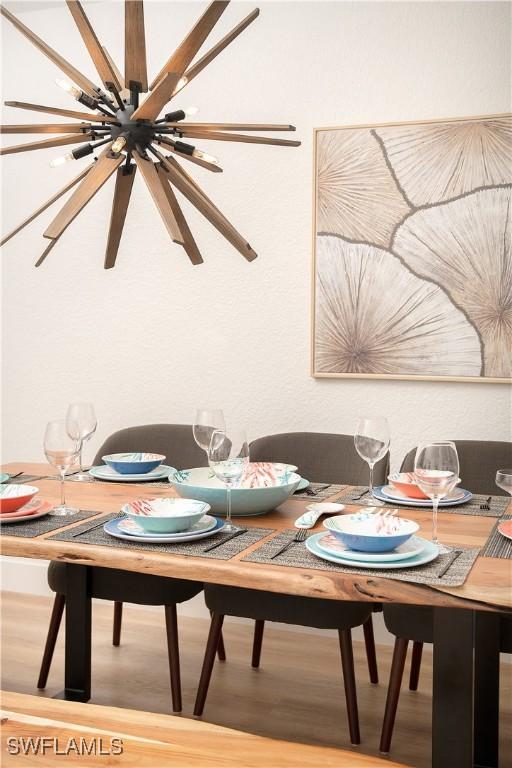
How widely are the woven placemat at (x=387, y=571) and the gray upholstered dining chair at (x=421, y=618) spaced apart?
0.47 metres

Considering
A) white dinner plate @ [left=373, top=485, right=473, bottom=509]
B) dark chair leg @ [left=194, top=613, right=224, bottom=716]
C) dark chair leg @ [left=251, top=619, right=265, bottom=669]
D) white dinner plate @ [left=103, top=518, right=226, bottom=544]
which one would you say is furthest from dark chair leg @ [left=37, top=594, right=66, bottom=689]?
white dinner plate @ [left=373, top=485, right=473, bottom=509]

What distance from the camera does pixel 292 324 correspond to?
10.8 feet

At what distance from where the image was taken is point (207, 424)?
2072 millimetres

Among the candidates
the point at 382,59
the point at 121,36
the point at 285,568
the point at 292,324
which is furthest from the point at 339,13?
the point at 285,568

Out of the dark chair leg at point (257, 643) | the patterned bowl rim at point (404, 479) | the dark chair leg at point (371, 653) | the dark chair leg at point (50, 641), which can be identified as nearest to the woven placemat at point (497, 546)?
the patterned bowl rim at point (404, 479)

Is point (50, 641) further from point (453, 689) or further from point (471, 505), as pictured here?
point (453, 689)

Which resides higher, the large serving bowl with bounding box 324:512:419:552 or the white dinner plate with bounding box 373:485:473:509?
the large serving bowl with bounding box 324:512:419:552

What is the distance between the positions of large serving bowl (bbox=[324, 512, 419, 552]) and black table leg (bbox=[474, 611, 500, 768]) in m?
0.53

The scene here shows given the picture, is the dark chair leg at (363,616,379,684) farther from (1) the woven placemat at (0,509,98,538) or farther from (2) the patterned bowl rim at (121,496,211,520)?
(1) the woven placemat at (0,509,98,538)

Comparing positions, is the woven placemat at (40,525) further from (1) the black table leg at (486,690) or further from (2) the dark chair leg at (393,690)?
(1) the black table leg at (486,690)

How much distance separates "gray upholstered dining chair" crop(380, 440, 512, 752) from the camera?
200 cm

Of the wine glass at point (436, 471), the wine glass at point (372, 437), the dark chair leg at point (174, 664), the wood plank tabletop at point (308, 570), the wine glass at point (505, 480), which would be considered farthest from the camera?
the dark chair leg at point (174, 664)

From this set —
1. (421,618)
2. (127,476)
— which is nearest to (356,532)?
(421,618)

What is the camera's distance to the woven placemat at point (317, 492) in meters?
2.17
